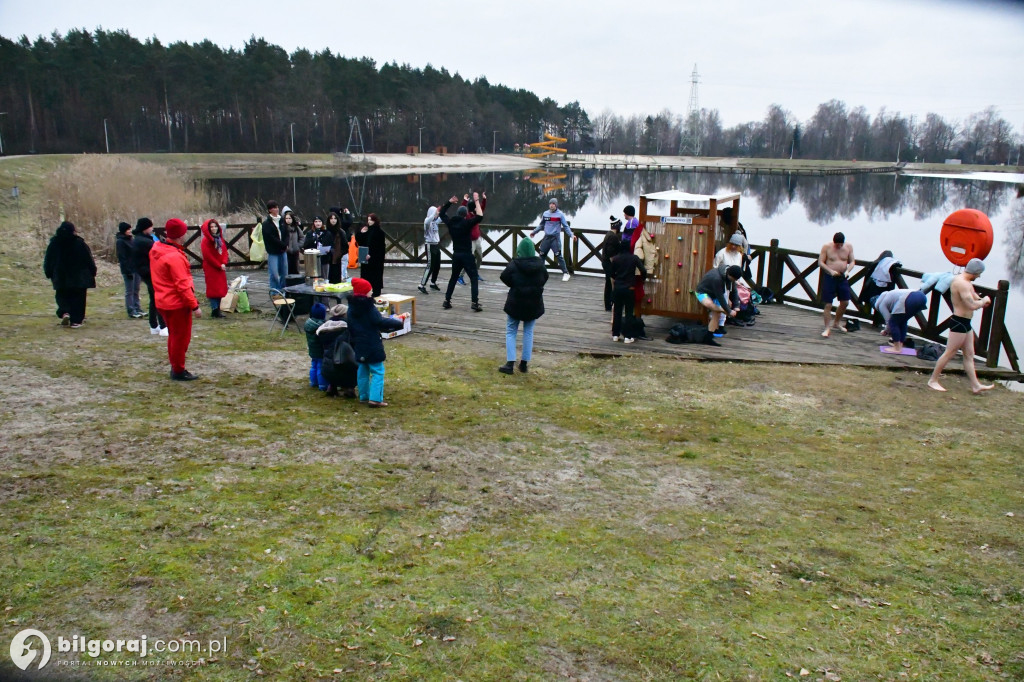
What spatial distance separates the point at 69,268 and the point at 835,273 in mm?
11228

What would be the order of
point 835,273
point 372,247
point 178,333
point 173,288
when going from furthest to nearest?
point 372,247
point 835,273
point 178,333
point 173,288

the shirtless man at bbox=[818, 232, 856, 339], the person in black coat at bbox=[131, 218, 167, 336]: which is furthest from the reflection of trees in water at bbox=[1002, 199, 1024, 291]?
the person in black coat at bbox=[131, 218, 167, 336]

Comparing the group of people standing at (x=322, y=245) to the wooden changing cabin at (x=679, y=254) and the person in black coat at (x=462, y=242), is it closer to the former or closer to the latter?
the person in black coat at (x=462, y=242)

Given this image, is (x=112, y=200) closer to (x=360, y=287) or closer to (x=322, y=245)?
(x=322, y=245)

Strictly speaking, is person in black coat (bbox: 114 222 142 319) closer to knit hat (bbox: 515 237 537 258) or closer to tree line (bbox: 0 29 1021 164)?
knit hat (bbox: 515 237 537 258)

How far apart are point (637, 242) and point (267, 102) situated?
8228cm

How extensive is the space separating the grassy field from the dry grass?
12.0 m

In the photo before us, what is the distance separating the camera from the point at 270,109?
3364 inches

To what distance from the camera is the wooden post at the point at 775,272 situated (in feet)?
47.2

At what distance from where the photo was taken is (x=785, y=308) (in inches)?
564

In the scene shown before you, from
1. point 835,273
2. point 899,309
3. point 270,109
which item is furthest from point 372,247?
point 270,109

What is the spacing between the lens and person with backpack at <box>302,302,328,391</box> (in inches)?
333

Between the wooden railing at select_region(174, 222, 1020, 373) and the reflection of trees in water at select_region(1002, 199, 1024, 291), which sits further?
the reflection of trees in water at select_region(1002, 199, 1024, 291)

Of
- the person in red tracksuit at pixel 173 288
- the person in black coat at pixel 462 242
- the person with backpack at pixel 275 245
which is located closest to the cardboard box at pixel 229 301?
the person with backpack at pixel 275 245
